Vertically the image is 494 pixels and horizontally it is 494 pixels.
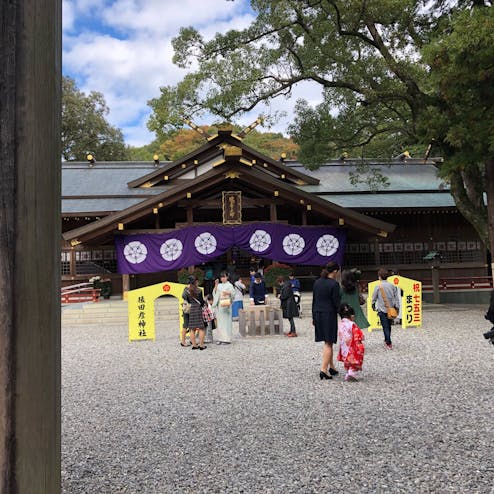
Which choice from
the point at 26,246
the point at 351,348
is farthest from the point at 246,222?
the point at 26,246

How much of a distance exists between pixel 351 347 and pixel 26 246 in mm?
4961

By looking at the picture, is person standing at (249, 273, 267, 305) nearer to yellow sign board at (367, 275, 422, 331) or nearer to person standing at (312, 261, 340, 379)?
yellow sign board at (367, 275, 422, 331)

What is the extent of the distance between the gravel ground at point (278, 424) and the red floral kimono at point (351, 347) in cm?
25

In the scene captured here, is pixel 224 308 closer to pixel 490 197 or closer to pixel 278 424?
pixel 278 424

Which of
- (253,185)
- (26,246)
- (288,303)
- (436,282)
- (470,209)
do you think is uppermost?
(253,185)

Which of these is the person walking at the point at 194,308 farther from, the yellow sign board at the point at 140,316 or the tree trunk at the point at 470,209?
the tree trunk at the point at 470,209

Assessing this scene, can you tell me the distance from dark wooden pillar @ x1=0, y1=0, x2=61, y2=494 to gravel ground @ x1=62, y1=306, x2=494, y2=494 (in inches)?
66.6

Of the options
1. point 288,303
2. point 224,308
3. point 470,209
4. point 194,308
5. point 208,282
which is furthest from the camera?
point 208,282

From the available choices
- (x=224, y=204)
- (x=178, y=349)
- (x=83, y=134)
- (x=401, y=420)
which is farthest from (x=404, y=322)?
(x=83, y=134)

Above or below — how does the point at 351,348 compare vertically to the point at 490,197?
below

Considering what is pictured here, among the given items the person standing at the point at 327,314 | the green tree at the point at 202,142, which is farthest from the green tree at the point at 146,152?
the person standing at the point at 327,314

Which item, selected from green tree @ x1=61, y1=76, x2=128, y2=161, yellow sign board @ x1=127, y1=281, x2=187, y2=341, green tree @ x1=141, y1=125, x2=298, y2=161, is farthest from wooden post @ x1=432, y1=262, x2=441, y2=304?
green tree @ x1=61, y1=76, x2=128, y2=161

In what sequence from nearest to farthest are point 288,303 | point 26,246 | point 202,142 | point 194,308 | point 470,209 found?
point 26,246 → point 194,308 → point 288,303 → point 470,209 → point 202,142

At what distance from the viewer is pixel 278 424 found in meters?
4.22
